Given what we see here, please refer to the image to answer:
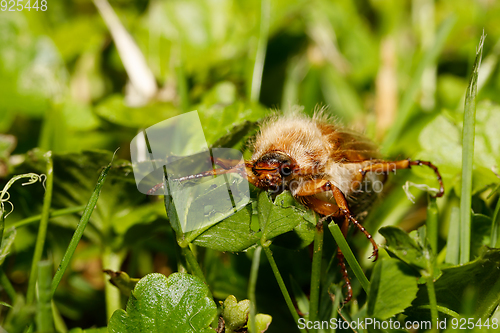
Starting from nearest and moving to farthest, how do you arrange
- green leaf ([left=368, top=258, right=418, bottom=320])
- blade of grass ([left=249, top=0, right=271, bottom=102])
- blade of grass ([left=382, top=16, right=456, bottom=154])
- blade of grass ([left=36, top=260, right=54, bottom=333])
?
blade of grass ([left=36, top=260, right=54, bottom=333])
green leaf ([left=368, top=258, right=418, bottom=320])
blade of grass ([left=382, top=16, right=456, bottom=154])
blade of grass ([left=249, top=0, right=271, bottom=102])

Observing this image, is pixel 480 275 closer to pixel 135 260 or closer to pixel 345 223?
pixel 345 223

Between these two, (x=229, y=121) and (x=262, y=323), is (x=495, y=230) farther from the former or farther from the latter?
(x=229, y=121)

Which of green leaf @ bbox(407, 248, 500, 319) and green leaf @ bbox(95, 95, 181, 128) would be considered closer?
green leaf @ bbox(407, 248, 500, 319)

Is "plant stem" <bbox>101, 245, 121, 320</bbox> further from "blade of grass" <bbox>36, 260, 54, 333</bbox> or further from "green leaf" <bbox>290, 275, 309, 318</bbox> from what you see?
"green leaf" <bbox>290, 275, 309, 318</bbox>

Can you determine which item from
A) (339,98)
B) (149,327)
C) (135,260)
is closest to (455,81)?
(339,98)

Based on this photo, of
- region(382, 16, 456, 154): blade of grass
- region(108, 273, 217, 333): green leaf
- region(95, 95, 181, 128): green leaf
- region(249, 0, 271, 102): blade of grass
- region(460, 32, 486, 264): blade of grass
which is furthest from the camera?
region(249, 0, 271, 102): blade of grass

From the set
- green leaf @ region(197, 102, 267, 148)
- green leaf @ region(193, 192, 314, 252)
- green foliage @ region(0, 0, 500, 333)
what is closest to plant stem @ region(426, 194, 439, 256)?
green foliage @ region(0, 0, 500, 333)

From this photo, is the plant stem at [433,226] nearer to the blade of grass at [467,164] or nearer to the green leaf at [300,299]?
the blade of grass at [467,164]
